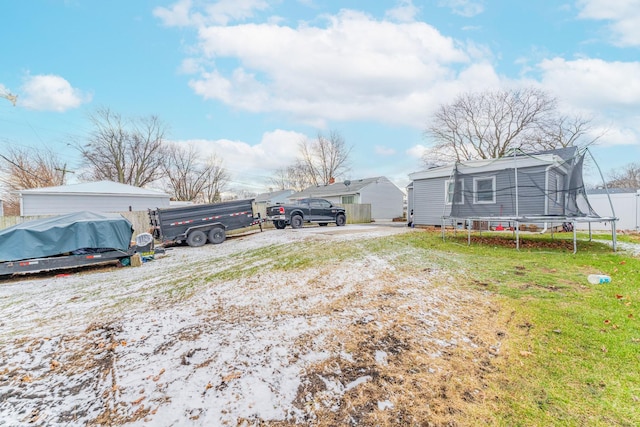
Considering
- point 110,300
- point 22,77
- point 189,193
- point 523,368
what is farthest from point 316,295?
point 189,193

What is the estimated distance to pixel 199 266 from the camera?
21.8 feet

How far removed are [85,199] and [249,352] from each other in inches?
700

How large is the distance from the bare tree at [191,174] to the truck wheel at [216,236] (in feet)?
77.3

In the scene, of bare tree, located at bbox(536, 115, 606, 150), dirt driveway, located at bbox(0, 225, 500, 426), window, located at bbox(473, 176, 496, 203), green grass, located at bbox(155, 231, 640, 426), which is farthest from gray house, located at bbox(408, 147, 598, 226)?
bare tree, located at bbox(536, 115, 606, 150)

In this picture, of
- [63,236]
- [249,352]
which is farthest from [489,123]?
[63,236]

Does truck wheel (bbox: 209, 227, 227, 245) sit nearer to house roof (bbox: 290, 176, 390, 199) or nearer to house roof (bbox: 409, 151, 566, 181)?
house roof (bbox: 409, 151, 566, 181)

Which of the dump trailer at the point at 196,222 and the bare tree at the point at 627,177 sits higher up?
the bare tree at the point at 627,177

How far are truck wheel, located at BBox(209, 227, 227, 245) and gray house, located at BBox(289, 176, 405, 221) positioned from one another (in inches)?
620

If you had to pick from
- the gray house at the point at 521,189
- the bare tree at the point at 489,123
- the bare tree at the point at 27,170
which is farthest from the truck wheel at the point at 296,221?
the bare tree at the point at 27,170

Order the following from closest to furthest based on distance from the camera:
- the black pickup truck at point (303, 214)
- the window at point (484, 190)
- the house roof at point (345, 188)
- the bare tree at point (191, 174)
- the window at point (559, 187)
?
the window at point (559, 187), the window at point (484, 190), the black pickup truck at point (303, 214), the house roof at point (345, 188), the bare tree at point (191, 174)

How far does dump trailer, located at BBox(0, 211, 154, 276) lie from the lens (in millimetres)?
6398

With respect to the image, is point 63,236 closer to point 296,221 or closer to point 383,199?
point 296,221

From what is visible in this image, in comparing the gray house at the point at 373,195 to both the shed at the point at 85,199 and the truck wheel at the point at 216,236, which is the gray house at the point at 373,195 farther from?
the truck wheel at the point at 216,236

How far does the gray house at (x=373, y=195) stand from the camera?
84.4 ft
